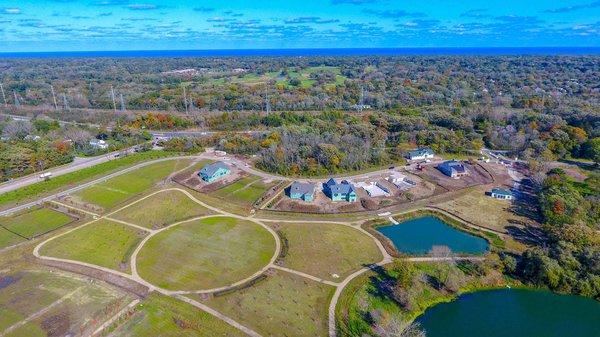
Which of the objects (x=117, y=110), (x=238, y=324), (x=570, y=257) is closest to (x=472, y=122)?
(x=570, y=257)

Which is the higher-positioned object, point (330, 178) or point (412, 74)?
point (412, 74)

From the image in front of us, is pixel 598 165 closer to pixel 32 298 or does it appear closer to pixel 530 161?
pixel 530 161

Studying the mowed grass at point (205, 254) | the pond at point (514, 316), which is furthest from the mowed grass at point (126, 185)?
the pond at point (514, 316)

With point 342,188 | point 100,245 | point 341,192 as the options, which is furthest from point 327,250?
point 100,245

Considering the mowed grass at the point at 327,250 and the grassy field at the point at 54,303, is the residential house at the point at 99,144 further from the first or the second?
the mowed grass at the point at 327,250

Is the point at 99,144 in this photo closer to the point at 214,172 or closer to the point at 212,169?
the point at 212,169

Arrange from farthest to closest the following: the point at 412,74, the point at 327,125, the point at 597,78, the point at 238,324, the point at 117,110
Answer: the point at 412,74 < the point at 597,78 < the point at 117,110 < the point at 327,125 < the point at 238,324

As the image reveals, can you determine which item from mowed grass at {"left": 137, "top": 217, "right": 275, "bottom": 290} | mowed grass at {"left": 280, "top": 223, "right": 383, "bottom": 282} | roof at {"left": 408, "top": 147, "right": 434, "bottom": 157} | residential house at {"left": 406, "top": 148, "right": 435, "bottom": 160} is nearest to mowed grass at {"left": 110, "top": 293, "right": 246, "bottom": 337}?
mowed grass at {"left": 137, "top": 217, "right": 275, "bottom": 290}
